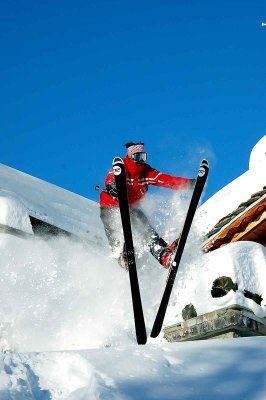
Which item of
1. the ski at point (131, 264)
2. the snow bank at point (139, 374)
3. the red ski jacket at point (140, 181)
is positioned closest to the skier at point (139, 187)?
the red ski jacket at point (140, 181)

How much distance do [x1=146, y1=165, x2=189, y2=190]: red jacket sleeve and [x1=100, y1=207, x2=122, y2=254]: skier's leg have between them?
0.61 m

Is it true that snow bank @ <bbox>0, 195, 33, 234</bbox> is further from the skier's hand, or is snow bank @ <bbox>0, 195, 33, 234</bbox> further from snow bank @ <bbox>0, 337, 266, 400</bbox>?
snow bank @ <bbox>0, 337, 266, 400</bbox>

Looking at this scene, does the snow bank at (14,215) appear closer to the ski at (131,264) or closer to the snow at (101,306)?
the snow at (101,306)

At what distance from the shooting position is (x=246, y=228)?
8688 mm

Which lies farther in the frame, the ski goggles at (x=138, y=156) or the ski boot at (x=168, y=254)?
the ski goggles at (x=138, y=156)

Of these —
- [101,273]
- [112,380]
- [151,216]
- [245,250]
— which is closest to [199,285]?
[245,250]

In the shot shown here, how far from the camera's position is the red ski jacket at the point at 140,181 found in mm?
7645

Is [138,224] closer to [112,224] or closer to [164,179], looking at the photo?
[112,224]

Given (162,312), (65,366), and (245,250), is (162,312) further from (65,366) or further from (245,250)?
(65,366)

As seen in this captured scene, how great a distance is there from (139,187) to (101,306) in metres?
2.11

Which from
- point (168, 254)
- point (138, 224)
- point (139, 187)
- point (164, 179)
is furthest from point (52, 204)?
point (168, 254)

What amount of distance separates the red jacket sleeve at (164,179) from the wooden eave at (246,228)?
133 cm

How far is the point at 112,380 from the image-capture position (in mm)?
2650

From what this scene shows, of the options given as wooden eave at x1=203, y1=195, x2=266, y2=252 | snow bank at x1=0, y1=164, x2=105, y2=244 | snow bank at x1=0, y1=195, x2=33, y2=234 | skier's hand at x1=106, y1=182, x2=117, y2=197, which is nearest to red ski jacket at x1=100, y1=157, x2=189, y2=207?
skier's hand at x1=106, y1=182, x2=117, y2=197
